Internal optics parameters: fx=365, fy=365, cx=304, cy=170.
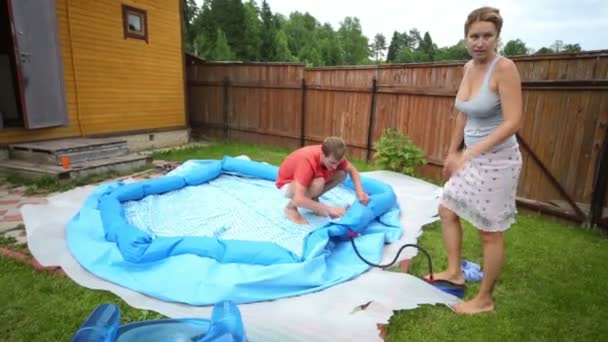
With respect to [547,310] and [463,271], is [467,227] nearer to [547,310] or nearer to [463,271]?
[463,271]

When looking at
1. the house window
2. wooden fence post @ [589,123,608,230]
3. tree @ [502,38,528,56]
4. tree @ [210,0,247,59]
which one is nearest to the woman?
wooden fence post @ [589,123,608,230]

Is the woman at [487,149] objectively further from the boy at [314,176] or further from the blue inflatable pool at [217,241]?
→ the boy at [314,176]

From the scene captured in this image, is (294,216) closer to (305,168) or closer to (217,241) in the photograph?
(305,168)

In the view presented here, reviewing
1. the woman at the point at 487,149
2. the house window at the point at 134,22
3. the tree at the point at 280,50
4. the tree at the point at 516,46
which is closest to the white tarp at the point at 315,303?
the woman at the point at 487,149

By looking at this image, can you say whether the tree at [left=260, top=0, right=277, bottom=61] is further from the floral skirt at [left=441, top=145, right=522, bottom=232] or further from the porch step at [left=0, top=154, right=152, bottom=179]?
the floral skirt at [left=441, top=145, right=522, bottom=232]

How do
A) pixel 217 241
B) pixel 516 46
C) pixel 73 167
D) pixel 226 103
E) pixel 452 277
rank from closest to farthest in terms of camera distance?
pixel 452 277
pixel 217 241
pixel 73 167
pixel 226 103
pixel 516 46

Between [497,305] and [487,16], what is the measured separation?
1597mm

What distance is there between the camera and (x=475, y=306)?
205cm

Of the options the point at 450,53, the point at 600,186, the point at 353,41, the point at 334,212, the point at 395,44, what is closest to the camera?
the point at 334,212

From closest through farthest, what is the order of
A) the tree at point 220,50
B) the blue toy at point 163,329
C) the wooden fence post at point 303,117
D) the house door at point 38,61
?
1. the blue toy at point 163,329
2. the house door at point 38,61
3. the wooden fence post at point 303,117
4. the tree at point 220,50

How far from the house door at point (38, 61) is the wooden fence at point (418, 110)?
3752 mm

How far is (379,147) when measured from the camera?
5.33m

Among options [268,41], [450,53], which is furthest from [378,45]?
[268,41]

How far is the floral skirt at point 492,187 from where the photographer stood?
1.82 m
